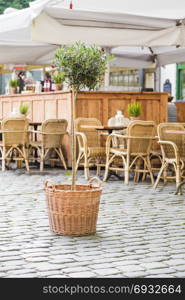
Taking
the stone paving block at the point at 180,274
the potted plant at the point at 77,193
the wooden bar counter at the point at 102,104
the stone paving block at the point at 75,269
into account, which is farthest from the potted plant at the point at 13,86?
the stone paving block at the point at 180,274

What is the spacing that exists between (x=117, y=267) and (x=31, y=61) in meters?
10.6

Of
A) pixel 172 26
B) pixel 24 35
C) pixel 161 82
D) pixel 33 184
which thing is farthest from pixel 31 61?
pixel 161 82

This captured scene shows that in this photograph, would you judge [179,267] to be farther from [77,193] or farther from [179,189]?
[179,189]

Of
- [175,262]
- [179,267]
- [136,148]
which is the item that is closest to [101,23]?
[136,148]

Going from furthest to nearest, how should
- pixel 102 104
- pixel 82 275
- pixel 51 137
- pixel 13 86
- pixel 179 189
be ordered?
pixel 13 86 < pixel 102 104 < pixel 51 137 < pixel 179 189 < pixel 82 275

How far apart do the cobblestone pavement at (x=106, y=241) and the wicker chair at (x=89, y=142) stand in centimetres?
199

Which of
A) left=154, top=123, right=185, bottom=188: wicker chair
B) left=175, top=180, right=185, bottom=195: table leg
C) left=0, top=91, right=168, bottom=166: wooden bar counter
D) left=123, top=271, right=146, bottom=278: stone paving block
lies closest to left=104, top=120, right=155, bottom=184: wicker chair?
left=154, top=123, right=185, bottom=188: wicker chair

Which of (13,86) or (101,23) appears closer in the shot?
(101,23)

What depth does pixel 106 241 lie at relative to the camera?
573 cm

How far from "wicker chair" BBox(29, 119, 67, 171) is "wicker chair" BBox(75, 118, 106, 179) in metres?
0.91

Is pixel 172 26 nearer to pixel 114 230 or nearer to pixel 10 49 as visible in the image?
pixel 10 49

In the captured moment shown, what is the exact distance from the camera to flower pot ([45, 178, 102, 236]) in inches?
233

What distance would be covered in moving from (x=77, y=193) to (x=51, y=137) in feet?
20.3

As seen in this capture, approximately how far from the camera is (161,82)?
70.9 ft
